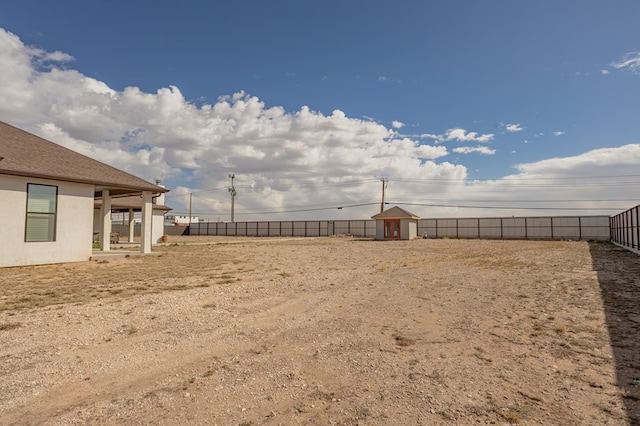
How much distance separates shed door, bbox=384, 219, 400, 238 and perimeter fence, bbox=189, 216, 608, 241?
492 centimetres

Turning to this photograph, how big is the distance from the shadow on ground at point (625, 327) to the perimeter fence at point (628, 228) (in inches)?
459

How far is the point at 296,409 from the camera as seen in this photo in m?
3.30

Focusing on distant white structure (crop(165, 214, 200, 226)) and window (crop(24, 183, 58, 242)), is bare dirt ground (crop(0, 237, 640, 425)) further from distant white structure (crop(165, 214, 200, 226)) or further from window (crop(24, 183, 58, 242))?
distant white structure (crop(165, 214, 200, 226))

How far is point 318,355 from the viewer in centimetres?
463

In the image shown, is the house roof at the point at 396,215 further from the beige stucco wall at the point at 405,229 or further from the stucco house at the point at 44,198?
the stucco house at the point at 44,198

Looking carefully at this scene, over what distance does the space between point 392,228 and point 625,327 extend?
32.3 metres

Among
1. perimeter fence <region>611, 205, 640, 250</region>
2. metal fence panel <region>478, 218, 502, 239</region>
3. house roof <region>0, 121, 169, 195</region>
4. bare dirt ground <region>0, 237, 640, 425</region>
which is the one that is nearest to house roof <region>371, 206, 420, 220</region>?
metal fence panel <region>478, 218, 502, 239</region>

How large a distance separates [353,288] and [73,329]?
5.95 metres

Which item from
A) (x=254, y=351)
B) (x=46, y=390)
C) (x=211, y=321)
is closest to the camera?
(x=46, y=390)

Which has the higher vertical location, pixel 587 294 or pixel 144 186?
pixel 144 186

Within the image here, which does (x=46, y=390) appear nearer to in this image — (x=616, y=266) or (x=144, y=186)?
(x=144, y=186)

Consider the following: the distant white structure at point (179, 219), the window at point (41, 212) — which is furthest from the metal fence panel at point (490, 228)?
the distant white structure at point (179, 219)

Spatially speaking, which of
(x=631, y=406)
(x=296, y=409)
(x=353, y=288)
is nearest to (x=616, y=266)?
(x=353, y=288)

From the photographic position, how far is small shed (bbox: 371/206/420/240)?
37.0 meters
